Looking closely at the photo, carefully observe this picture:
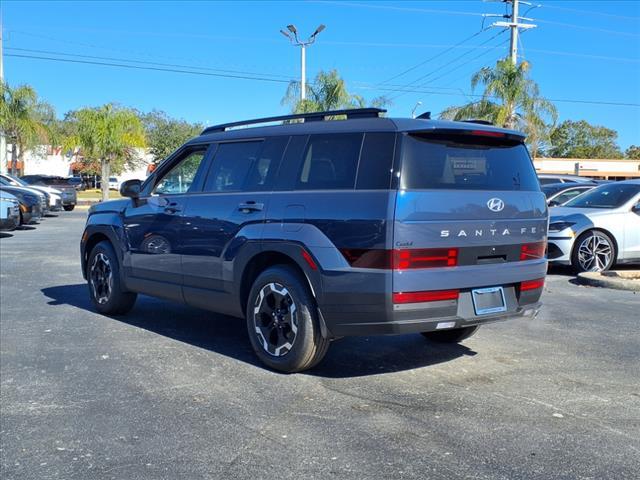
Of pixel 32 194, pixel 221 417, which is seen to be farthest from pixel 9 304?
pixel 32 194

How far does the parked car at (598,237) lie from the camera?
10.4m

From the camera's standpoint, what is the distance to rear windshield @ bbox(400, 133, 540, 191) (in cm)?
465

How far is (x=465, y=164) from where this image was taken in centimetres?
493

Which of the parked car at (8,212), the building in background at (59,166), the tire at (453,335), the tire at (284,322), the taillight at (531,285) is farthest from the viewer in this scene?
the building in background at (59,166)

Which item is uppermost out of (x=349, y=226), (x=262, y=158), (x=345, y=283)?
(x=262, y=158)

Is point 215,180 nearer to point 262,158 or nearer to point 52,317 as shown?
point 262,158

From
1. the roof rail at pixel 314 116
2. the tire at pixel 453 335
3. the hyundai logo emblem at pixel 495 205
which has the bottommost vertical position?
the tire at pixel 453 335

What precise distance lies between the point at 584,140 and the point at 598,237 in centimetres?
8092

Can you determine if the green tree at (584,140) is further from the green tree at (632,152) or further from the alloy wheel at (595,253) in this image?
the alloy wheel at (595,253)

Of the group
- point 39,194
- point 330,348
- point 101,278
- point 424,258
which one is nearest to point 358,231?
point 424,258

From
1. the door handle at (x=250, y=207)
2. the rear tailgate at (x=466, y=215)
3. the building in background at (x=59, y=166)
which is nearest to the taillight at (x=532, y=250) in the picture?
the rear tailgate at (x=466, y=215)

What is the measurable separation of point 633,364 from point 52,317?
235 inches

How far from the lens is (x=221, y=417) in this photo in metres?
4.31

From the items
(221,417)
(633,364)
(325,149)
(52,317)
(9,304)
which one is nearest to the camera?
(221,417)
